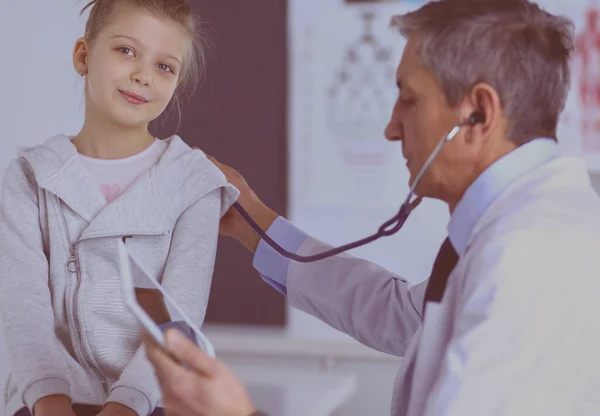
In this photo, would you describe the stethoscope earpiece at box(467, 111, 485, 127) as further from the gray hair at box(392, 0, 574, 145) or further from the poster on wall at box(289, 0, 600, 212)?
the poster on wall at box(289, 0, 600, 212)

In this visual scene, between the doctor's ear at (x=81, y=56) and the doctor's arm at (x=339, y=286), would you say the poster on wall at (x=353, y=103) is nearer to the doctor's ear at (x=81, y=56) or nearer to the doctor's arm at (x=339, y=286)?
the doctor's arm at (x=339, y=286)

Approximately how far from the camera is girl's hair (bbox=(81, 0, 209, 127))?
946 millimetres

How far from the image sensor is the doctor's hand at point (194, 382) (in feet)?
2.57

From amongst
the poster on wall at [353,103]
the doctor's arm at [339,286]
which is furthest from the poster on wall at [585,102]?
the doctor's arm at [339,286]

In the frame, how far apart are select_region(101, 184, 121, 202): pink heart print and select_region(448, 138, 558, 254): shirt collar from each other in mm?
392

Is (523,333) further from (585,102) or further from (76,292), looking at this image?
(585,102)

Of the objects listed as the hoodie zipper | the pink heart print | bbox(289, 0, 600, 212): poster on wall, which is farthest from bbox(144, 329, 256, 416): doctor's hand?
bbox(289, 0, 600, 212): poster on wall

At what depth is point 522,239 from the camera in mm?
832

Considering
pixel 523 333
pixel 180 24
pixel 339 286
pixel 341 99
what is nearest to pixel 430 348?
pixel 523 333

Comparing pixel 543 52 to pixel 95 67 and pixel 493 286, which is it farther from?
pixel 95 67

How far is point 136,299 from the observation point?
758 millimetres

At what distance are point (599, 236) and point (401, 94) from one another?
0.28 meters

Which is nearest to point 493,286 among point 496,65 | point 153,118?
point 496,65

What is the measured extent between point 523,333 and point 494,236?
4.0 inches
